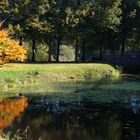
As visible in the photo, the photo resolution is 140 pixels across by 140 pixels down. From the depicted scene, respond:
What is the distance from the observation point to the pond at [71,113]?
3034cm

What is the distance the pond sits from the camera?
99.6 ft

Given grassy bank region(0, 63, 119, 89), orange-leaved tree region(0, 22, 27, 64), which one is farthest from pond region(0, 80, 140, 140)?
orange-leaved tree region(0, 22, 27, 64)

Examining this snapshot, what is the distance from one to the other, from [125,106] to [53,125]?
442 inches

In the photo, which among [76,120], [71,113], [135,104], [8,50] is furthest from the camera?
[8,50]

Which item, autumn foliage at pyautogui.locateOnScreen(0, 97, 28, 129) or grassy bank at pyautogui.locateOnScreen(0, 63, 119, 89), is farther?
grassy bank at pyautogui.locateOnScreen(0, 63, 119, 89)

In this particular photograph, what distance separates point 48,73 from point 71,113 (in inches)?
1117

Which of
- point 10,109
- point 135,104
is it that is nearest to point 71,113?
point 10,109

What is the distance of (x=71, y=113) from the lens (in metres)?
38.7

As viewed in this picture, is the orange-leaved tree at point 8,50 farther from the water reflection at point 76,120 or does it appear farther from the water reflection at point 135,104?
the water reflection at point 135,104

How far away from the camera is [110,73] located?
3100 inches

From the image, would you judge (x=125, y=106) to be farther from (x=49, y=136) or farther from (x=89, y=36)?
(x=89, y=36)

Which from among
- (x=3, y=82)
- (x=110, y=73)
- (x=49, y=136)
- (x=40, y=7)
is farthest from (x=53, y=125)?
(x=40, y=7)

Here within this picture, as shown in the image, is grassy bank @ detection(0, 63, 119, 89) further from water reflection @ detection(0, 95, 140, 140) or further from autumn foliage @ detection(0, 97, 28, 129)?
water reflection @ detection(0, 95, 140, 140)

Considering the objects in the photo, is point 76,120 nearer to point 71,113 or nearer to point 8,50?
point 71,113
